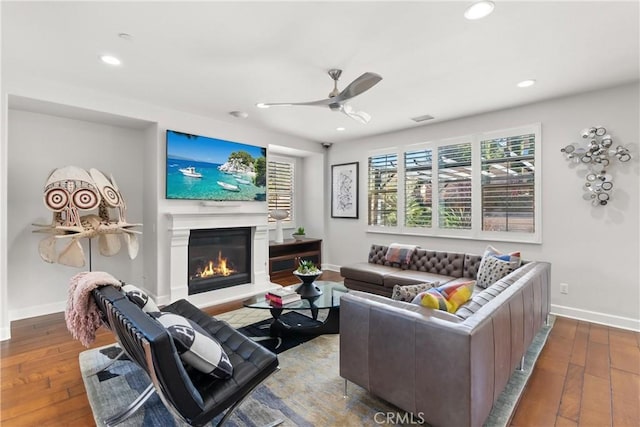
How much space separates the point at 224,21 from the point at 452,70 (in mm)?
2153

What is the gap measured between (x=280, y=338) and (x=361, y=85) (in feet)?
8.09

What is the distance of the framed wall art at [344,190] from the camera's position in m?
6.03

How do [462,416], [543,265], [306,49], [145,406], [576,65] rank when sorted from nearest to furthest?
[462,416]
[145,406]
[306,49]
[576,65]
[543,265]

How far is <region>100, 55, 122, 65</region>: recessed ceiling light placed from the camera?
2.77 metres

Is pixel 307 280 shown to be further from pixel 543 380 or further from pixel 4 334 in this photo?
pixel 4 334

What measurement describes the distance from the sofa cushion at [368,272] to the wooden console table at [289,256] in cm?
132

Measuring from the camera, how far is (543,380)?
7.77 feet

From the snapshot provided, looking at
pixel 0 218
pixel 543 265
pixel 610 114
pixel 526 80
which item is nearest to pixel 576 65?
pixel 526 80

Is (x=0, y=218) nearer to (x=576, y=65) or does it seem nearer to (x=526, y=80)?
(x=526, y=80)

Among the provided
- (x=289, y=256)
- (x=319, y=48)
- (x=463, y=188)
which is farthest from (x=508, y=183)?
(x=289, y=256)

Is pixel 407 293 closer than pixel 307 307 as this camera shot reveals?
Yes

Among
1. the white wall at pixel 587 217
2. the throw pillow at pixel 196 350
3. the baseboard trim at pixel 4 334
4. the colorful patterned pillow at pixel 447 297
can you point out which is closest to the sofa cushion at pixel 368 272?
the white wall at pixel 587 217

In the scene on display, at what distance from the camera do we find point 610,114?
348 cm

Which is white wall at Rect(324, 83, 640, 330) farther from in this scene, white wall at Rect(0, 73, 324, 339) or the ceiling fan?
white wall at Rect(0, 73, 324, 339)
